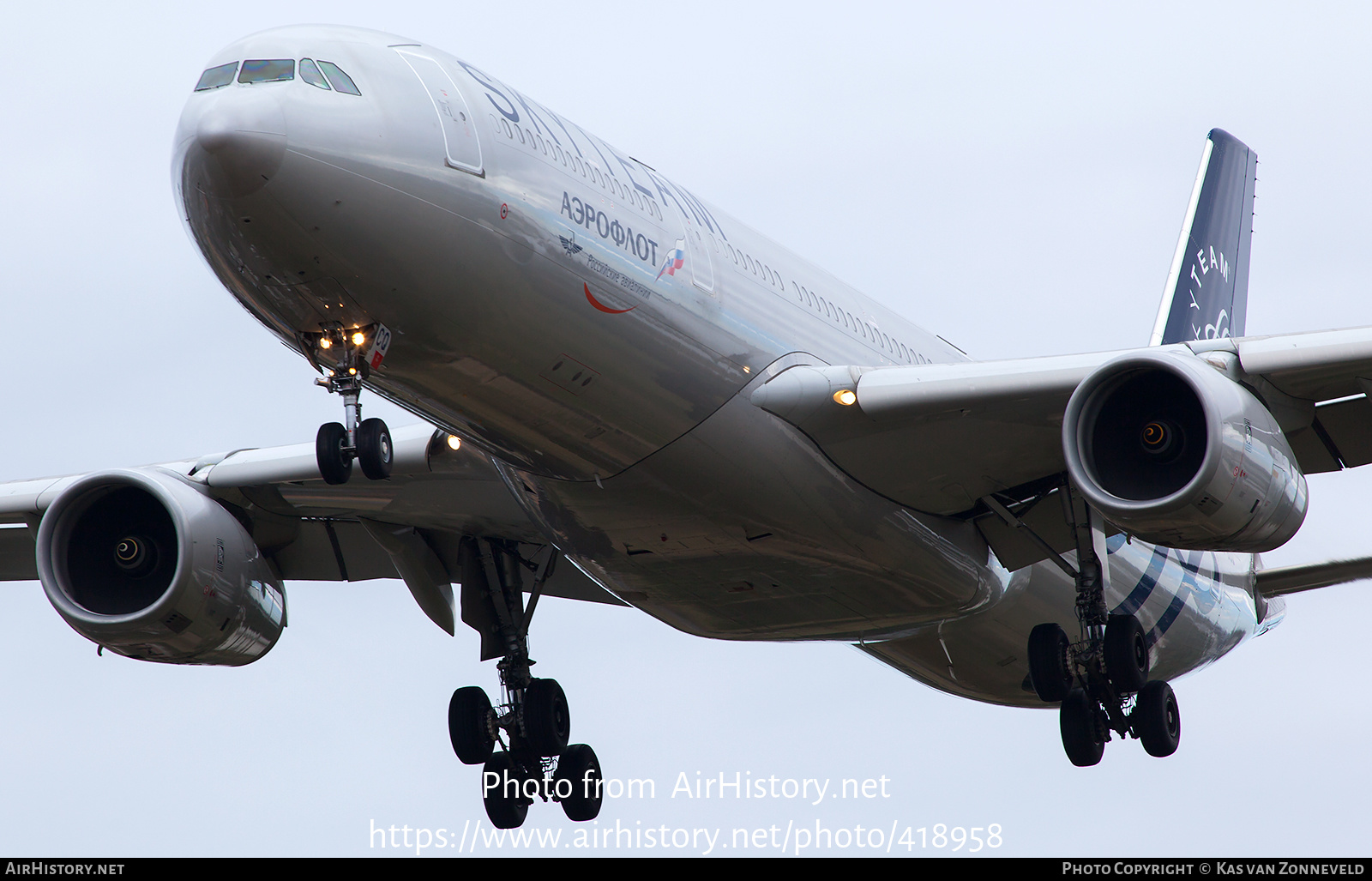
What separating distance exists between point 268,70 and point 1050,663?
994cm

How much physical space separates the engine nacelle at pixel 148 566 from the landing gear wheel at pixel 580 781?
12.7ft

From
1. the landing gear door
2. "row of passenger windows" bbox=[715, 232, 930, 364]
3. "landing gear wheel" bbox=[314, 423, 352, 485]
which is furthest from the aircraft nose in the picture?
"row of passenger windows" bbox=[715, 232, 930, 364]

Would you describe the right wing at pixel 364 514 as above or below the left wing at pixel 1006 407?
above

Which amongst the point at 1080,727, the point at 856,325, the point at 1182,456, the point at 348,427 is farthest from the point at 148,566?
the point at 1182,456

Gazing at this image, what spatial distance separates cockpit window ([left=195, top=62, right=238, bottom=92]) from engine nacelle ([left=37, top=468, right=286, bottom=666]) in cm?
643

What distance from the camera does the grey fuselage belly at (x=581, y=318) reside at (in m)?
12.6

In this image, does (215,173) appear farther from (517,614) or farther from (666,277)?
(517,614)

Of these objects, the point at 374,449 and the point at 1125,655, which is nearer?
the point at 374,449

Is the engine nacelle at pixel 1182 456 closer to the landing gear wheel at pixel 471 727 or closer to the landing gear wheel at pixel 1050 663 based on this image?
the landing gear wheel at pixel 1050 663

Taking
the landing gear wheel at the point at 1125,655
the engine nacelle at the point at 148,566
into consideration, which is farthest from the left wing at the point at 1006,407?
the engine nacelle at the point at 148,566

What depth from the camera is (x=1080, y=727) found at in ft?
57.3

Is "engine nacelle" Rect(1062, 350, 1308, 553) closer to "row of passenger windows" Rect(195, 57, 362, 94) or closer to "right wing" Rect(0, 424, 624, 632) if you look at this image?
"right wing" Rect(0, 424, 624, 632)

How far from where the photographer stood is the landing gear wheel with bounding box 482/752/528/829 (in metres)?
19.2

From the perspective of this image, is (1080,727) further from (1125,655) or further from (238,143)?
(238,143)
